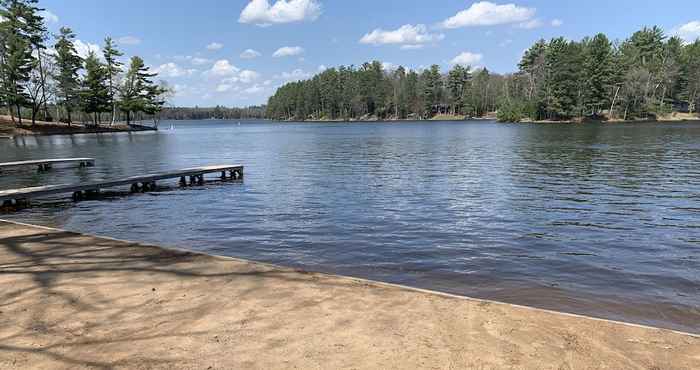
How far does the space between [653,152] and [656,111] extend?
8006cm

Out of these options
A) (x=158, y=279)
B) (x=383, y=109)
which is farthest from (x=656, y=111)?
(x=158, y=279)

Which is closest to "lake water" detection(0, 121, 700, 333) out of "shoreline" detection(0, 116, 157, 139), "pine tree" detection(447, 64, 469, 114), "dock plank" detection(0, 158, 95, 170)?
"dock plank" detection(0, 158, 95, 170)

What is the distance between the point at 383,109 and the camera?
172 meters

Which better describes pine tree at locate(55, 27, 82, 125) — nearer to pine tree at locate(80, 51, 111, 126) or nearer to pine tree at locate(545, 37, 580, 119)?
pine tree at locate(80, 51, 111, 126)

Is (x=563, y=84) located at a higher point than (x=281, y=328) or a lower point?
higher

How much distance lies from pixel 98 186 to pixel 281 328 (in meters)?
16.3

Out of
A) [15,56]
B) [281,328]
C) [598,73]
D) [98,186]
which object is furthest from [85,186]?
[598,73]

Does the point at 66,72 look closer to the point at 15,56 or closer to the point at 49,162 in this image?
the point at 15,56

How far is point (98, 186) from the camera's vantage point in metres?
18.2

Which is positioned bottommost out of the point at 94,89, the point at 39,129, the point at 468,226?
the point at 468,226

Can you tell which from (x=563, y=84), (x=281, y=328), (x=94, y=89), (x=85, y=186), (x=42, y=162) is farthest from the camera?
(x=563, y=84)

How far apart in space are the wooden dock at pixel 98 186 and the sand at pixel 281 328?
10.6 meters

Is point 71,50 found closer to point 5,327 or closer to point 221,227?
point 221,227

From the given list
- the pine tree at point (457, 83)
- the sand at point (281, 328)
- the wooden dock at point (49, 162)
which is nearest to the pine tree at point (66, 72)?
the wooden dock at point (49, 162)
